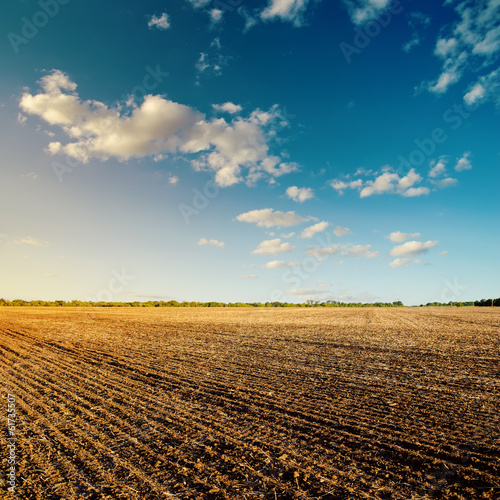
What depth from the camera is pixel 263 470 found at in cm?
421

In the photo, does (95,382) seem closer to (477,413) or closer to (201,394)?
(201,394)

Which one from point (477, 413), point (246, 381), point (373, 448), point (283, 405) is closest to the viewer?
point (373, 448)

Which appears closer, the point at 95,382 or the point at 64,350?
the point at 95,382

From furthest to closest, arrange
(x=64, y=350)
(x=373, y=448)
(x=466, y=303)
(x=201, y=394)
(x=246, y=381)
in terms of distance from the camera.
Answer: (x=466, y=303), (x=64, y=350), (x=246, y=381), (x=201, y=394), (x=373, y=448)

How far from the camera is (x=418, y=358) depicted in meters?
11.9

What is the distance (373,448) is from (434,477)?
35.3 inches

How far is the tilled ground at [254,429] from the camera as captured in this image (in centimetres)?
394

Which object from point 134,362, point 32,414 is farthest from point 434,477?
point 134,362

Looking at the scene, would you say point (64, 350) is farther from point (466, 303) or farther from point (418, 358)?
point (466, 303)

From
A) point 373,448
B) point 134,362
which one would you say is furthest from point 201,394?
point 134,362

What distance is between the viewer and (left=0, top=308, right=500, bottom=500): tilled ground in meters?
3.94

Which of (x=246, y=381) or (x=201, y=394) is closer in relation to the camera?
(x=201, y=394)

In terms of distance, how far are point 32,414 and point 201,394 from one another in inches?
135

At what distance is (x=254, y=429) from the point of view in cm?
550
